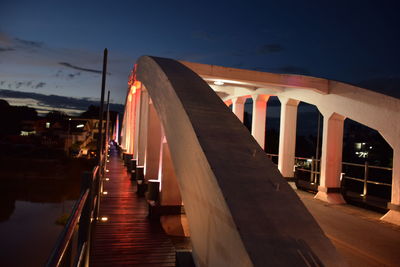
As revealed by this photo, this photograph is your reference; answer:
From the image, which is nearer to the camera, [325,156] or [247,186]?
[247,186]

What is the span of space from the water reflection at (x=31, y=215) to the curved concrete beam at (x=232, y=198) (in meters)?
23.5

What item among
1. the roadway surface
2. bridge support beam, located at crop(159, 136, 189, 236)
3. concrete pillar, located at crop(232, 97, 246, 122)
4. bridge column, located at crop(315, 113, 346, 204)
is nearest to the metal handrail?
the roadway surface

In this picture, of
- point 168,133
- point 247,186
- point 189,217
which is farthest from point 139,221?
point 247,186

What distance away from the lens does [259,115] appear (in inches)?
579

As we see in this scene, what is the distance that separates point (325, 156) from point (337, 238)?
16.0 ft

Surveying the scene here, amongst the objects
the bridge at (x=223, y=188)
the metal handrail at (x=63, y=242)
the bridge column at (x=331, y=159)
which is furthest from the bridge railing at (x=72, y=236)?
the bridge column at (x=331, y=159)

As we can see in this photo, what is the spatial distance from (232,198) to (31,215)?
149 ft

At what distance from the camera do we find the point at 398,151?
852 cm

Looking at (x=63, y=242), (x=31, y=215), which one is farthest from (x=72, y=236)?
(x=31, y=215)

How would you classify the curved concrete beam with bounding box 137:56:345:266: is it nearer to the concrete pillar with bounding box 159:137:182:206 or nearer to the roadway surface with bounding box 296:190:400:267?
the roadway surface with bounding box 296:190:400:267

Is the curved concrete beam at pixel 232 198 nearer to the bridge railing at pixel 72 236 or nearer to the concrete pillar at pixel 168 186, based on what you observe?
the bridge railing at pixel 72 236

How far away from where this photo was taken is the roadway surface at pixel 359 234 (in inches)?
234

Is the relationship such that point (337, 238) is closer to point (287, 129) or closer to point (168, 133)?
point (168, 133)

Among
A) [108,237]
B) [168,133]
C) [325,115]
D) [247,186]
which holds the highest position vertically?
[325,115]
